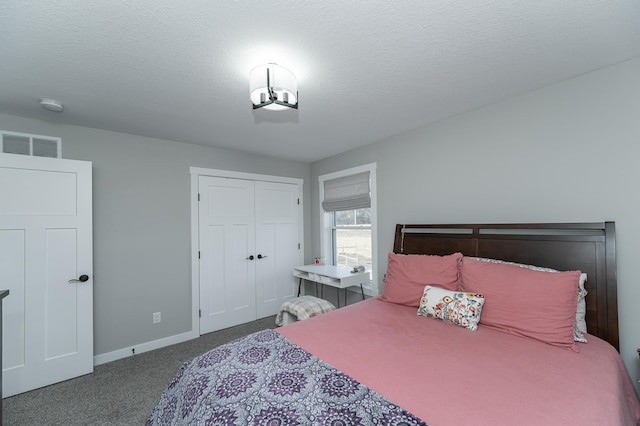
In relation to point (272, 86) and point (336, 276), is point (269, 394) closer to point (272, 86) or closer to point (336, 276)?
point (272, 86)

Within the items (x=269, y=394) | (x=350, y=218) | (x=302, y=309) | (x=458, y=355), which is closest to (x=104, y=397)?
(x=302, y=309)

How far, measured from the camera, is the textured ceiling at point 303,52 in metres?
1.34

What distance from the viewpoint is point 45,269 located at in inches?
97.7

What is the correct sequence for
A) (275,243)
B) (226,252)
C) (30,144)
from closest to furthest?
1. (30,144)
2. (226,252)
3. (275,243)

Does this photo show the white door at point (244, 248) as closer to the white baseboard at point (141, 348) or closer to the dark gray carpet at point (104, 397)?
the white baseboard at point (141, 348)

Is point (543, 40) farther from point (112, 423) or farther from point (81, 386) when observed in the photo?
point (81, 386)

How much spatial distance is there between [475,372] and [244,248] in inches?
125

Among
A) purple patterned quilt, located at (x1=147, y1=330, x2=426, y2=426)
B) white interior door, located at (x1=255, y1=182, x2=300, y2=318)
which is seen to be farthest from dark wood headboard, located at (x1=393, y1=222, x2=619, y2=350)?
white interior door, located at (x1=255, y1=182, x2=300, y2=318)

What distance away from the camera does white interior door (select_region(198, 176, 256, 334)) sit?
11.7 feet

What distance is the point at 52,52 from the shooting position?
5.33 ft

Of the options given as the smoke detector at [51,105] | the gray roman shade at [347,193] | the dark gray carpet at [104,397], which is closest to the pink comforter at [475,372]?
the dark gray carpet at [104,397]

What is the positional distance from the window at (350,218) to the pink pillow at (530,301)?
1627mm

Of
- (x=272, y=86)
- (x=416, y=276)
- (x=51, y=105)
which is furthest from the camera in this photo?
(x=416, y=276)

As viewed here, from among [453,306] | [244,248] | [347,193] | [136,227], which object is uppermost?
[347,193]
